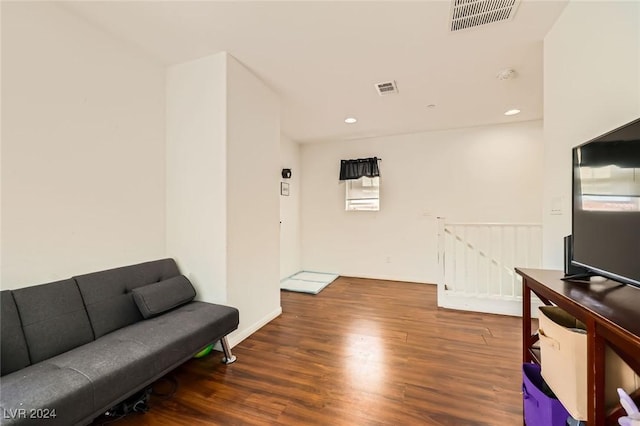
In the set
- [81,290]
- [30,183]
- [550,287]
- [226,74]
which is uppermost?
[226,74]

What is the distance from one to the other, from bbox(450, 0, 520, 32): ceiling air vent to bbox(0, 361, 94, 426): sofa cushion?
2.91m

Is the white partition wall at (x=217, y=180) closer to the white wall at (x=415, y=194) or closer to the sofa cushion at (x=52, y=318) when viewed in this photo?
the sofa cushion at (x=52, y=318)

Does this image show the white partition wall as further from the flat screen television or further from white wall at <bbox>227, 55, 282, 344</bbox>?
the flat screen television

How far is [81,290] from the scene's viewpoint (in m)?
1.75

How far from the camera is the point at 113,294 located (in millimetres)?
1886

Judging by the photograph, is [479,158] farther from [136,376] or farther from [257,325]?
[136,376]

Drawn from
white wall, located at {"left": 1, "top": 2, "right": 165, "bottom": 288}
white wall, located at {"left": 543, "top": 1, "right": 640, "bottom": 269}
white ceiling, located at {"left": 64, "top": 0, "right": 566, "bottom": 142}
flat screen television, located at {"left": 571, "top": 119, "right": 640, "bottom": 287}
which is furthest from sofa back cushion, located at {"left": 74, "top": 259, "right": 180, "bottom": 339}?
white wall, located at {"left": 543, "top": 1, "right": 640, "bottom": 269}

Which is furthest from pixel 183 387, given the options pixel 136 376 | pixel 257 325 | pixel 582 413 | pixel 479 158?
pixel 479 158

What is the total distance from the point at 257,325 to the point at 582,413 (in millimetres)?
2367

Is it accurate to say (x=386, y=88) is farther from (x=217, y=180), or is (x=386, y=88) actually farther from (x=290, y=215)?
(x=290, y=215)

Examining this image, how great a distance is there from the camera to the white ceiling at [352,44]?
1.79 metres

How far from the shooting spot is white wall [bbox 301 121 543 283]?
404 cm

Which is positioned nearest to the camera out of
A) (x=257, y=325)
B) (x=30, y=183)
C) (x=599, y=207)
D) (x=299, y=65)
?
(x=599, y=207)

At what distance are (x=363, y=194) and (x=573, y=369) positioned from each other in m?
3.92
